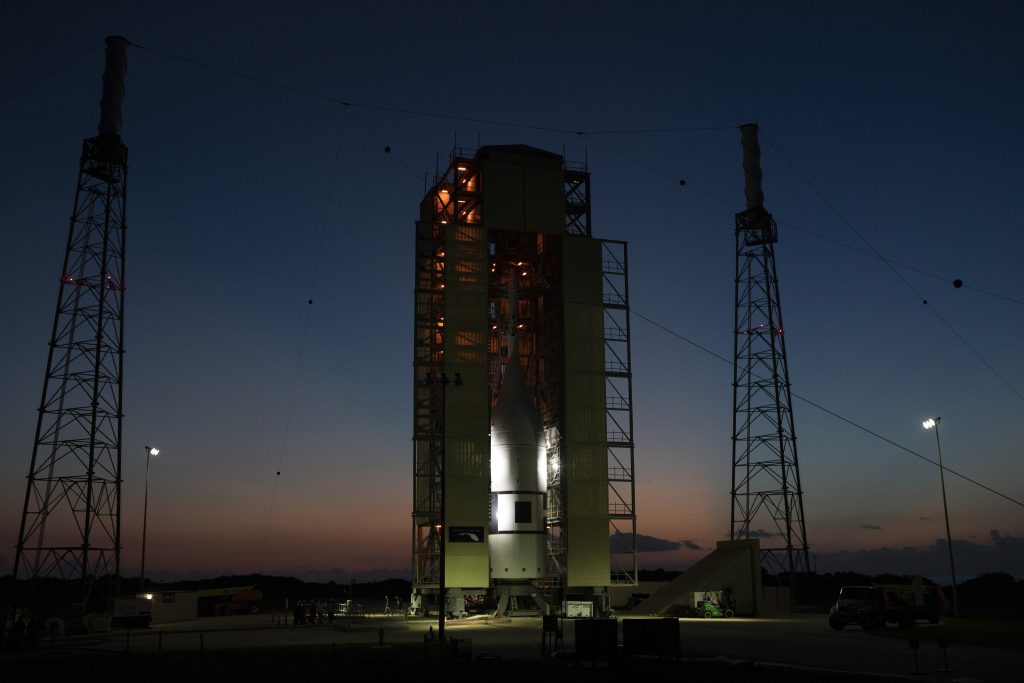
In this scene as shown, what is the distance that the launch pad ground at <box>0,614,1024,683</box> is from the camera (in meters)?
23.5

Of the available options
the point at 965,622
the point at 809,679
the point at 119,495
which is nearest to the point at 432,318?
the point at 119,495

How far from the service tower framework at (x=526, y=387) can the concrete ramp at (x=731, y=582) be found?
5.59 m

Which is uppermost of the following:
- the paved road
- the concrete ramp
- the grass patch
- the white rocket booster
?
the white rocket booster

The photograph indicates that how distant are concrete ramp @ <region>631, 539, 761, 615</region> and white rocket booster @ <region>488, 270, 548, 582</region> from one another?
328 inches

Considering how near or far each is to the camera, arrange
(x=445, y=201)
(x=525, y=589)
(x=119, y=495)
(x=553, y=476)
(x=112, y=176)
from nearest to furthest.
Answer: (x=119, y=495) < (x=112, y=176) < (x=525, y=589) < (x=553, y=476) < (x=445, y=201)

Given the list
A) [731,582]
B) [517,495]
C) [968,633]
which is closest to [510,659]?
[968,633]

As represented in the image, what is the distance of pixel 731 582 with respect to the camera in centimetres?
5781

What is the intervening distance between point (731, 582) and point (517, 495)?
15044 millimetres

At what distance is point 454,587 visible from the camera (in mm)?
60281

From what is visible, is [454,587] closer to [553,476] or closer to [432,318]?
[553,476]

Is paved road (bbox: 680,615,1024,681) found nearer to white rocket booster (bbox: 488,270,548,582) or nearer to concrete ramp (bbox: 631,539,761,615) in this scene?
concrete ramp (bbox: 631,539,761,615)

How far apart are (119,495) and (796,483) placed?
141 feet

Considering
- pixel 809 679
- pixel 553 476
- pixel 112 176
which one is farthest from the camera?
pixel 553 476

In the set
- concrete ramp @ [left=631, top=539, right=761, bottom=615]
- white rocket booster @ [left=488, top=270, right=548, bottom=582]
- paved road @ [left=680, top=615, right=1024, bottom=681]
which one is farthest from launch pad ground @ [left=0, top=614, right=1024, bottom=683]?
white rocket booster @ [left=488, top=270, right=548, bottom=582]
